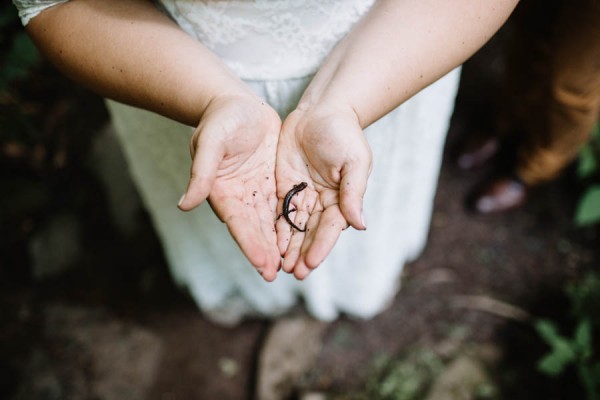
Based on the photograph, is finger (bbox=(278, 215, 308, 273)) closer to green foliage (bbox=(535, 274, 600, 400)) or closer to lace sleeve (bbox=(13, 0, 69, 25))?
lace sleeve (bbox=(13, 0, 69, 25))

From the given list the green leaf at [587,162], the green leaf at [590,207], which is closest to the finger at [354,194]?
the green leaf at [590,207]

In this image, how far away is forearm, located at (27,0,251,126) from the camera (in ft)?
5.60

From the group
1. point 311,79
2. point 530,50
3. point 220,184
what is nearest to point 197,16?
point 311,79

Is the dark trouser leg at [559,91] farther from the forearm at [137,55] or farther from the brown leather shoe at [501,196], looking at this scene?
the forearm at [137,55]

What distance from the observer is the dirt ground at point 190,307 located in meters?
3.37

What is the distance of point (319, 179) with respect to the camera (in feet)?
5.68

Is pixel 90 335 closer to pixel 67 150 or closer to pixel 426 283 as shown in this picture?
pixel 67 150

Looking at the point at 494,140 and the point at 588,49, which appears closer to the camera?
the point at 588,49

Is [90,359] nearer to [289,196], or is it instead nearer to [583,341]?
[289,196]

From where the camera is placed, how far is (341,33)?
1897 mm

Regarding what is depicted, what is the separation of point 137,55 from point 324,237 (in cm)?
99

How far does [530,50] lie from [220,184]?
8.84 ft

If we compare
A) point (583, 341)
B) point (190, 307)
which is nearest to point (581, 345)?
point (583, 341)

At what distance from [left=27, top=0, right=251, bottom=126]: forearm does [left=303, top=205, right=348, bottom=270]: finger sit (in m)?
0.56
